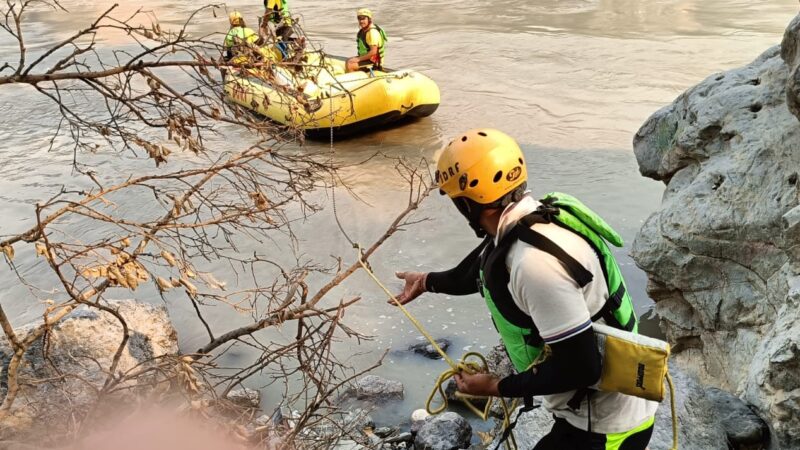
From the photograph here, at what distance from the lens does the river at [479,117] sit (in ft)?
23.2

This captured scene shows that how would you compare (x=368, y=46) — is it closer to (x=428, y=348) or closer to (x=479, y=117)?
(x=479, y=117)

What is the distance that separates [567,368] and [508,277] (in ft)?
1.12

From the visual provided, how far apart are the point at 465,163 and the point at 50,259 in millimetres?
1703

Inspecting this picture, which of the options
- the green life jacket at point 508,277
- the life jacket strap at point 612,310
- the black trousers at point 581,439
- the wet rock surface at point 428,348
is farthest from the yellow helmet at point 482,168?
the wet rock surface at point 428,348

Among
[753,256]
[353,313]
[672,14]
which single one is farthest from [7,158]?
[672,14]

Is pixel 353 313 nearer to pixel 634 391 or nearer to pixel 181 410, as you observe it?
pixel 181 410

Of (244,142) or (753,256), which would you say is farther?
(244,142)

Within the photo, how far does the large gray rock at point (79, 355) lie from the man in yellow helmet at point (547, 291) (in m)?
2.83

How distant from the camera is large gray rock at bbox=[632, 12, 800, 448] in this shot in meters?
4.33

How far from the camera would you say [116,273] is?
113 inches

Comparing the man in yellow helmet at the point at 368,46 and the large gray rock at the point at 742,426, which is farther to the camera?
the man in yellow helmet at the point at 368,46

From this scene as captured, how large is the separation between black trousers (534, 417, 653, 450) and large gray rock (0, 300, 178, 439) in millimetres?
2796

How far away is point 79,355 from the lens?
5.40 metres

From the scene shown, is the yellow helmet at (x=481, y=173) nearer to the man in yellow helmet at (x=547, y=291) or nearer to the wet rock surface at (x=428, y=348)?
the man in yellow helmet at (x=547, y=291)
